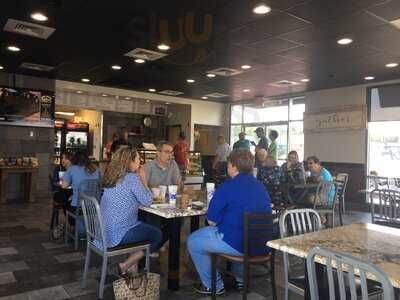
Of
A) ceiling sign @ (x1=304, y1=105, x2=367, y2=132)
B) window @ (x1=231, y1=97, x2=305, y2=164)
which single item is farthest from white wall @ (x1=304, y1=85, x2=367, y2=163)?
window @ (x1=231, y1=97, x2=305, y2=164)

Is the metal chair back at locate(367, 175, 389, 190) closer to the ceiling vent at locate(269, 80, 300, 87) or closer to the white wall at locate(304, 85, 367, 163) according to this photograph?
the white wall at locate(304, 85, 367, 163)

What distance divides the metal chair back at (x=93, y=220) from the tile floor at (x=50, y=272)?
0.51 meters

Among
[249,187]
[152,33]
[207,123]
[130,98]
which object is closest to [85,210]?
[249,187]

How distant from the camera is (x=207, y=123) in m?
11.4

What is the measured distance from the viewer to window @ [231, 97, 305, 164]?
962 cm

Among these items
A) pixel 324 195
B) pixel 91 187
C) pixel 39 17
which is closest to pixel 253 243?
pixel 91 187

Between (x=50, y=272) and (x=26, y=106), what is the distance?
18.1 feet

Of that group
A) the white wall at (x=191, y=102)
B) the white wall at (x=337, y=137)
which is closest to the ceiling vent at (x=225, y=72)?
the white wall at (x=337, y=137)

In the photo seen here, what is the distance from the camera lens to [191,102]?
11.0 meters

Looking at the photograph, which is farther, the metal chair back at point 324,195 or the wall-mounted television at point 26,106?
the wall-mounted television at point 26,106

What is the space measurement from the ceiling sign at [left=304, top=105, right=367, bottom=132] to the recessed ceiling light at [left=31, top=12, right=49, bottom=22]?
671cm

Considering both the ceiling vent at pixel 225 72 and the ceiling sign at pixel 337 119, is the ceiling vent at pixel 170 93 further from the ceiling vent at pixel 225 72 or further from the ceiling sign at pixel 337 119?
the ceiling sign at pixel 337 119

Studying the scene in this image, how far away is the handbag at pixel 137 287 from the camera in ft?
8.24

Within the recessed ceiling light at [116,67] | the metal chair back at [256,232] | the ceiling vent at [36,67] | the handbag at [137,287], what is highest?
the ceiling vent at [36,67]
